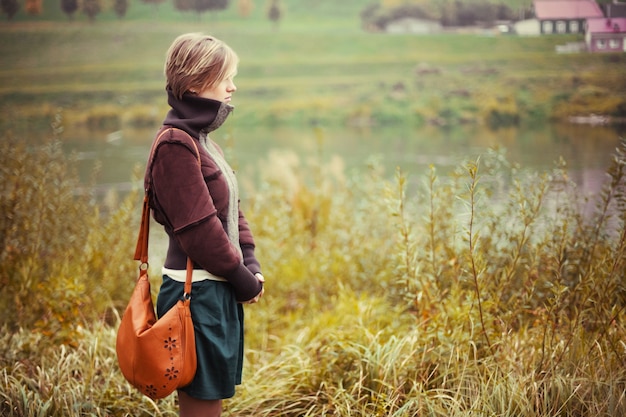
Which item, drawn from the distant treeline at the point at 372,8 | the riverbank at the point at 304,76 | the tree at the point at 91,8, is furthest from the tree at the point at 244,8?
the tree at the point at 91,8

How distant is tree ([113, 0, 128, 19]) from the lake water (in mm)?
1654

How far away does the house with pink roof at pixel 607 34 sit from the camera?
205 inches

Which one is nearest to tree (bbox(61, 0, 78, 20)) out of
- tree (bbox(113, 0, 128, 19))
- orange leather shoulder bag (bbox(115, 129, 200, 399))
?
tree (bbox(113, 0, 128, 19))

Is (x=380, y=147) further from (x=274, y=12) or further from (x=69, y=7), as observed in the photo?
(x=69, y=7)

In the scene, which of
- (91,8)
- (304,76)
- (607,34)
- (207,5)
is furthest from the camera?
(304,76)

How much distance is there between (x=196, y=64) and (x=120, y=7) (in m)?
7.51

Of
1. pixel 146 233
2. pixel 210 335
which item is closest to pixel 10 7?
pixel 146 233

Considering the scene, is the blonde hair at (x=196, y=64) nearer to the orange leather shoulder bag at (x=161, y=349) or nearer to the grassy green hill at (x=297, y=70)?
the orange leather shoulder bag at (x=161, y=349)

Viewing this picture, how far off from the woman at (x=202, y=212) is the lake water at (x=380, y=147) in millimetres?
A: 3623

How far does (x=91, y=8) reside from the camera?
9.02m

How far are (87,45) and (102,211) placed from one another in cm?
308

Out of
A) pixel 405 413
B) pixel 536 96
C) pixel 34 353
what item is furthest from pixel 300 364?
pixel 536 96

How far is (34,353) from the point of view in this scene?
3629 mm

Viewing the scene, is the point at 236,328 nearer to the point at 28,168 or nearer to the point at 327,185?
the point at 28,168
